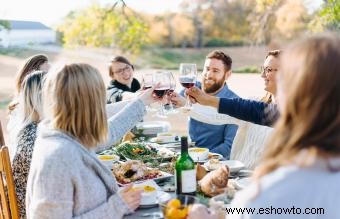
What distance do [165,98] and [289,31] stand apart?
8.70 metres

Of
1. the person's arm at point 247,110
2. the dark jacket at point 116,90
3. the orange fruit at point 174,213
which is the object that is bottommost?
the orange fruit at point 174,213

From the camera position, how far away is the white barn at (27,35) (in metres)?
14.2

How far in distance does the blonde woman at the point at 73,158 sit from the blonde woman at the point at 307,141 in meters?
0.77

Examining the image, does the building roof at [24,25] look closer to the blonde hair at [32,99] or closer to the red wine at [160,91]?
the blonde hair at [32,99]

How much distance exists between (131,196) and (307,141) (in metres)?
0.91

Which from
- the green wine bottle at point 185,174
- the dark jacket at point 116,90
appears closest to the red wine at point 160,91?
the green wine bottle at point 185,174

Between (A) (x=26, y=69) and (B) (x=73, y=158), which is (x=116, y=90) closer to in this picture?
(A) (x=26, y=69)

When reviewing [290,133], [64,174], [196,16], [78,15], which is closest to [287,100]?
[290,133]

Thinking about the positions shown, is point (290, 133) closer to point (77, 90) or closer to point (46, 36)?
point (77, 90)

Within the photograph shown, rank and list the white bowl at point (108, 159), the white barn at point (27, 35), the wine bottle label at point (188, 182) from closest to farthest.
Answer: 1. the wine bottle label at point (188, 182)
2. the white bowl at point (108, 159)
3. the white barn at point (27, 35)

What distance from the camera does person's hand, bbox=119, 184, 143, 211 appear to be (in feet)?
5.61

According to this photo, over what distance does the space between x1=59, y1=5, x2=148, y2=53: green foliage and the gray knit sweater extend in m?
9.70

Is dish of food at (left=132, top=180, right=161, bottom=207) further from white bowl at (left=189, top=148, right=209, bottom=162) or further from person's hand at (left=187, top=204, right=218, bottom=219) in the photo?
white bowl at (left=189, top=148, right=209, bottom=162)

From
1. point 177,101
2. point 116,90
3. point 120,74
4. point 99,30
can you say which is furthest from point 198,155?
point 99,30
